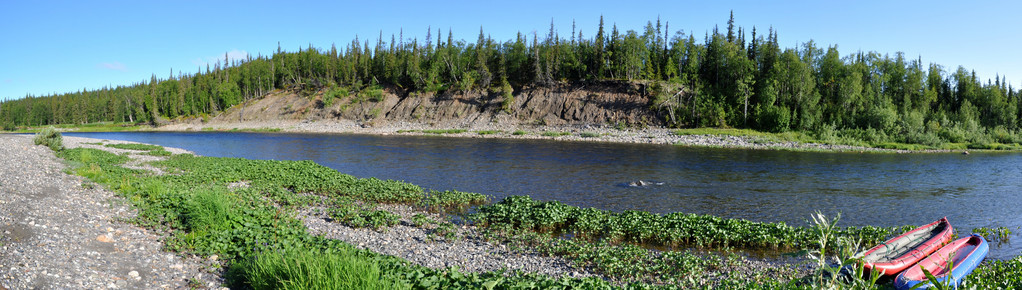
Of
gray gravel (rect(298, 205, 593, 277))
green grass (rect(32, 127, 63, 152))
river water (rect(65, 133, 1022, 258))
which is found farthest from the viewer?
green grass (rect(32, 127, 63, 152))

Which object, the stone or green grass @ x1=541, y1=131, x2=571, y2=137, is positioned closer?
the stone

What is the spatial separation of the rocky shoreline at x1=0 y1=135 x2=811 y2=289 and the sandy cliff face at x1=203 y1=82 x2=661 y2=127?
69548 millimetres

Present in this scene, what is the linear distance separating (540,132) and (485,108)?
1951 centimetres

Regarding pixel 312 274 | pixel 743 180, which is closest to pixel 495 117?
pixel 743 180

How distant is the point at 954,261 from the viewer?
11383 millimetres

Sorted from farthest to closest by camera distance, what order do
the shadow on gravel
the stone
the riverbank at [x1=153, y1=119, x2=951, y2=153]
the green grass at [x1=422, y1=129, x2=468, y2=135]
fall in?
the green grass at [x1=422, y1=129, x2=468, y2=135], the riverbank at [x1=153, y1=119, x2=951, y2=153], the stone, the shadow on gravel

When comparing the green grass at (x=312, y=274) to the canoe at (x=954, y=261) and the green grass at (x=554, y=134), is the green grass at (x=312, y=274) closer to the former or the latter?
the canoe at (x=954, y=261)

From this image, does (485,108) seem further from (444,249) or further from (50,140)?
(444,249)

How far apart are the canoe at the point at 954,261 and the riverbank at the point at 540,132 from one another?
4798 centimetres

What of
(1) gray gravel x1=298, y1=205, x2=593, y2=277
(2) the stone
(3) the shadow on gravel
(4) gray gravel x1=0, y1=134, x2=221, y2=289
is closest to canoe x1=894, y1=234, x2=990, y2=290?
(1) gray gravel x1=298, y1=205, x2=593, y2=277

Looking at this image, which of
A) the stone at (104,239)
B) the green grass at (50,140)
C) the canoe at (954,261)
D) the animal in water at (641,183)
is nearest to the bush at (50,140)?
the green grass at (50,140)

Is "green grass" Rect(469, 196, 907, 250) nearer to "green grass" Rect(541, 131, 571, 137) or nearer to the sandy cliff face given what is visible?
"green grass" Rect(541, 131, 571, 137)

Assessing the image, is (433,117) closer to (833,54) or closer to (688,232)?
(833,54)

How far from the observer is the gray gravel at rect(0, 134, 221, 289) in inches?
335
